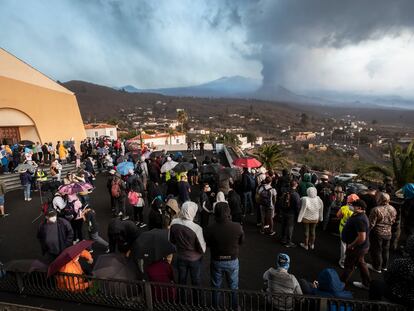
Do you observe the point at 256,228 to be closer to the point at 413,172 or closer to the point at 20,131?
the point at 413,172

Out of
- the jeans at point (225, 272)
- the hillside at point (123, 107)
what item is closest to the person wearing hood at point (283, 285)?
the jeans at point (225, 272)

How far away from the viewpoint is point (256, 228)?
7.58 metres

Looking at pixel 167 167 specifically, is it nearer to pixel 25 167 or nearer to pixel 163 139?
pixel 25 167

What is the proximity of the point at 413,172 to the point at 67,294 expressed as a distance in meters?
11.1

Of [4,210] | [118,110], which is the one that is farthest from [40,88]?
[118,110]

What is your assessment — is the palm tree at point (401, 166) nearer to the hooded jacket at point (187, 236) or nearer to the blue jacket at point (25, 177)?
the hooded jacket at point (187, 236)

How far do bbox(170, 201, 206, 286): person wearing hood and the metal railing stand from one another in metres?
0.39

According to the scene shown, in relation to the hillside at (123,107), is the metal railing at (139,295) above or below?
below

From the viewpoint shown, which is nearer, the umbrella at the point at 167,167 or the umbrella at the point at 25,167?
the umbrella at the point at 167,167

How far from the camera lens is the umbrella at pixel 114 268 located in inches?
164

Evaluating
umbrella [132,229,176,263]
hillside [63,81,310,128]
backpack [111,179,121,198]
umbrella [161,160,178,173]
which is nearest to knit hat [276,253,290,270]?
umbrella [132,229,176,263]

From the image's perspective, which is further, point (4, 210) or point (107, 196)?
point (107, 196)

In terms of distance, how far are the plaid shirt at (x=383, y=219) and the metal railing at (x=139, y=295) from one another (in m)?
1.93

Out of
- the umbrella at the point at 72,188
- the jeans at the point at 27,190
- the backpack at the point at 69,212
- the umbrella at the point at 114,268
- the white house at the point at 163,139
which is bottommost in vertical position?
the white house at the point at 163,139
